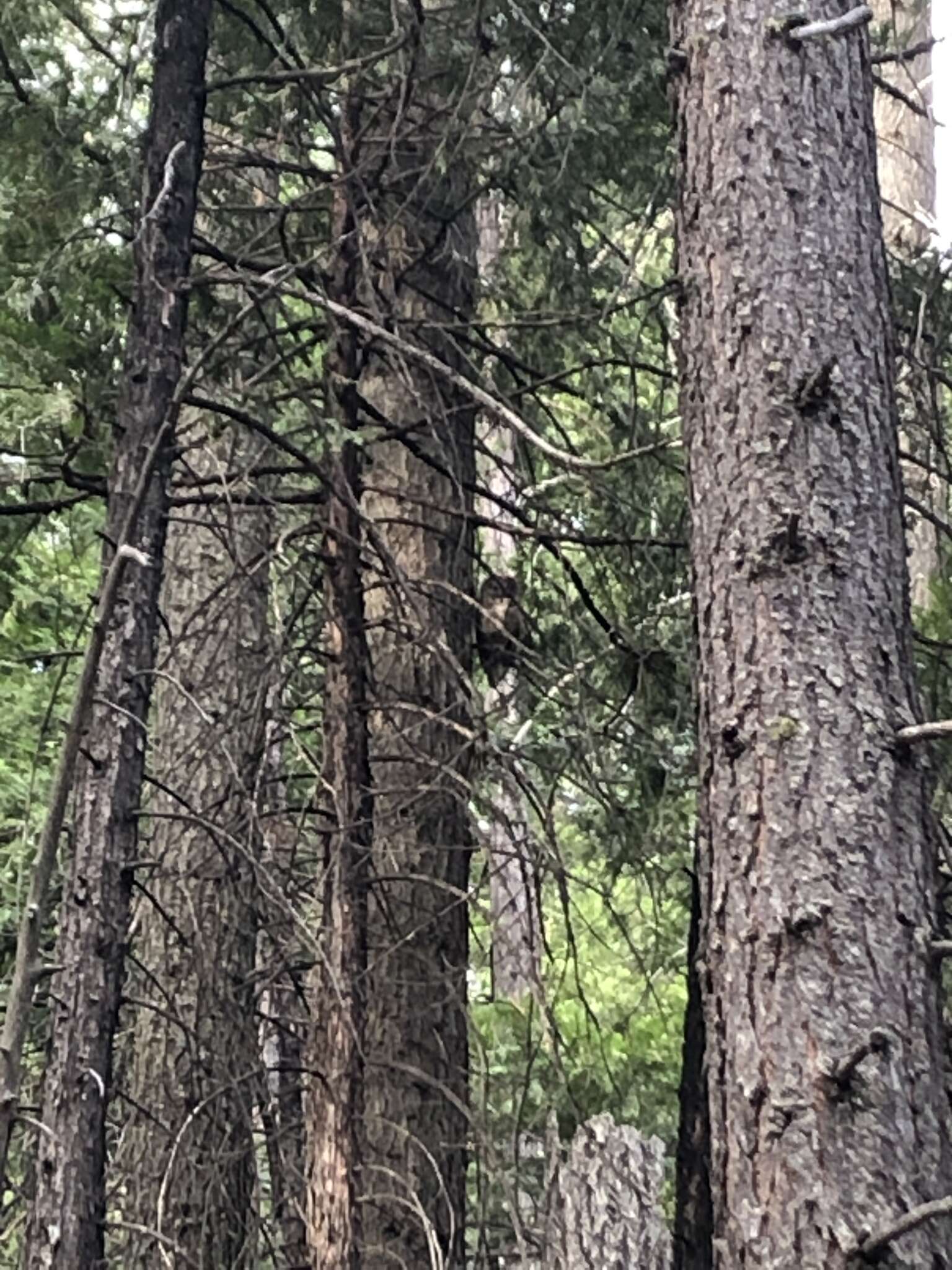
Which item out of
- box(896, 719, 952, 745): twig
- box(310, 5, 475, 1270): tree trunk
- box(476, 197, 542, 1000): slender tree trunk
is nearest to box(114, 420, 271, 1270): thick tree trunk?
box(310, 5, 475, 1270): tree trunk

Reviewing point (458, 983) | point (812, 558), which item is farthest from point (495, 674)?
point (812, 558)

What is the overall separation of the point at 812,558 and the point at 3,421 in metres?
2.99

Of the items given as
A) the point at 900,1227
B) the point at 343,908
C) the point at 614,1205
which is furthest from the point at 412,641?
the point at 614,1205

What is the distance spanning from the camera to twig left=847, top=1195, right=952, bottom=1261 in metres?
2.62

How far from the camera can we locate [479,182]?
6.70 meters

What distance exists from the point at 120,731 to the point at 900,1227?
2.18m

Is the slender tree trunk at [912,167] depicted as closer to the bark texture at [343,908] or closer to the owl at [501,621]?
the owl at [501,621]

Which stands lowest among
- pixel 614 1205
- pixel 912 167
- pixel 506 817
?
pixel 614 1205

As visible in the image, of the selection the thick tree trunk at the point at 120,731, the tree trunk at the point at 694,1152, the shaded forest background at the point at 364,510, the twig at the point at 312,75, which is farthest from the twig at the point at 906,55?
the tree trunk at the point at 694,1152

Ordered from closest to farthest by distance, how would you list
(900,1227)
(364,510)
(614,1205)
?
(900,1227) → (364,510) → (614,1205)

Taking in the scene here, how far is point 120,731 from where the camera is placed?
3906 mm

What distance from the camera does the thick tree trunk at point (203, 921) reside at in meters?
4.93

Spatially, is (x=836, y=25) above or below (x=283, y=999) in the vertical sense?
above

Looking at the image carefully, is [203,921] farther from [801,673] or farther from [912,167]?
[912,167]
